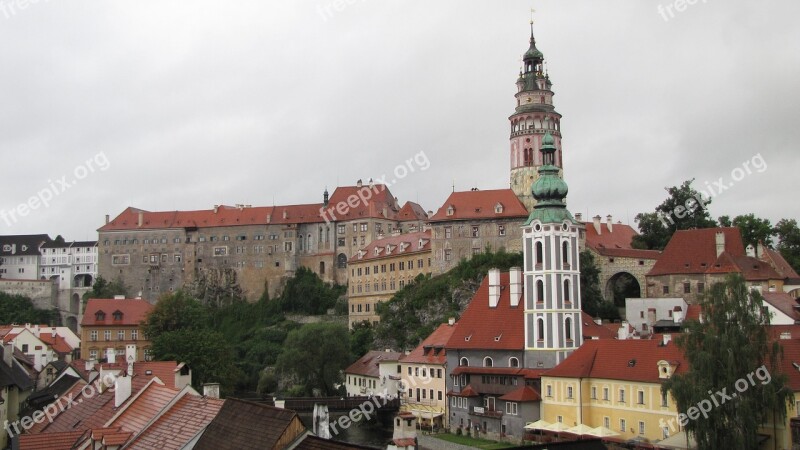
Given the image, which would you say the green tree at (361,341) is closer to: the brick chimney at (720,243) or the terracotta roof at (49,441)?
the brick chimney at (720,243)

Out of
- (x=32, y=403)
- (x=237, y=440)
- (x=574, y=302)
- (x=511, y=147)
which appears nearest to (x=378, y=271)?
(x=511, y=147)

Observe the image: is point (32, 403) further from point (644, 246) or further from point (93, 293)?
point (93, 293)

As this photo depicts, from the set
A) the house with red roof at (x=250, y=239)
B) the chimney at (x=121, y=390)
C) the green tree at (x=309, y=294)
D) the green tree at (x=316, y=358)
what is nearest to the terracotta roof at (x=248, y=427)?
the chimney at (x=121, y=390)

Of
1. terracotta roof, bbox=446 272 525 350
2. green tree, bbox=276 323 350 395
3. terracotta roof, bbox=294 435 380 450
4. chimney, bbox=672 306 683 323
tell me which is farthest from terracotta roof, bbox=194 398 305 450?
green tree, bbox=276 323 350 395

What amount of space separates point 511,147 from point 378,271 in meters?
17.2

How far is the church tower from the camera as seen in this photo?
73875 millimetres

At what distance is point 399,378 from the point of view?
56.4 metres

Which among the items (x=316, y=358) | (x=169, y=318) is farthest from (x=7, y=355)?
(x=316, y=358)

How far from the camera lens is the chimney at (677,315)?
5212 centimetres

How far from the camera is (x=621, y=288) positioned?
219 ft

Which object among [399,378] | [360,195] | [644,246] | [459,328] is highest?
[360,195]

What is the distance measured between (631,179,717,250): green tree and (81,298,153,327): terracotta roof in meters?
41.3

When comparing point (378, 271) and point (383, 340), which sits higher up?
point (378, 271)

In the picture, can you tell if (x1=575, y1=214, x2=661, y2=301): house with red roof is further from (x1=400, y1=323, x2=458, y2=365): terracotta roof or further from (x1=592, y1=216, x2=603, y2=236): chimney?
(x1=400, y1=323, x2=458, y2=365): terracotta roof
